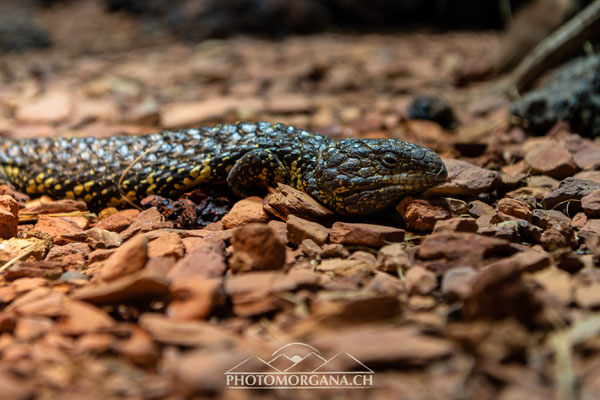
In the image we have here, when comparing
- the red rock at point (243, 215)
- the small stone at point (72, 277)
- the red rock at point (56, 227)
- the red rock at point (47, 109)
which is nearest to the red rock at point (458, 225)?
the red rock at point (243, 215)

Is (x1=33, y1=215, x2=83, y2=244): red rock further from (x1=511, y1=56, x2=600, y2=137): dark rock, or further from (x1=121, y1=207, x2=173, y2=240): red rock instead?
(x1=511, y1=56, x2=600, y2=137): dark rock

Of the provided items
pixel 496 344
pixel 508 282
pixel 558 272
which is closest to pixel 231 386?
pixel 496 344

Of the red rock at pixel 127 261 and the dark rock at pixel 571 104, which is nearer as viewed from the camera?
the red rock at pixel 127 261

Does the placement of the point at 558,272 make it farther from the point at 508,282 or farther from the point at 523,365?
the point at 523,365

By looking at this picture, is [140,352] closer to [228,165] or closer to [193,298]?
[193,298]

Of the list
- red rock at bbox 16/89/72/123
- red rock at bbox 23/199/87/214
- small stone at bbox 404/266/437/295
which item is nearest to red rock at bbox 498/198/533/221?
small stone at bbox 404/266/437/295

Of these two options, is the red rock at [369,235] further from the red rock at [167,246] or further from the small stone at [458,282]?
the red rock at [167,246]
